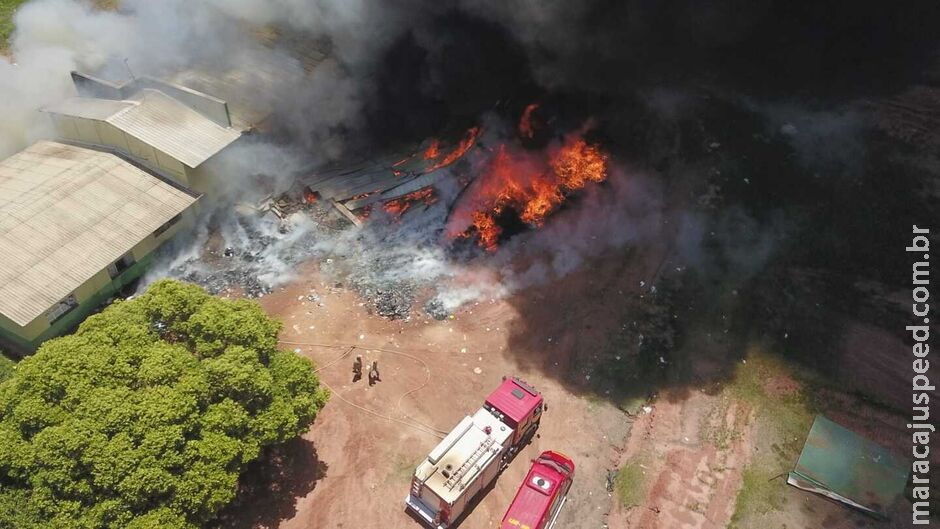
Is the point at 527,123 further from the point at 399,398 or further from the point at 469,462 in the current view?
the point at 469,462

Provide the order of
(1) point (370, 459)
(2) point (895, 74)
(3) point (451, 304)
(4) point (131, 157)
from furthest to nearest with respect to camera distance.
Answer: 1. (2) point (895, 74)
2. (4) point (131, 157)
3. (3) point (451, 304)
4. (1) point (370, 459)

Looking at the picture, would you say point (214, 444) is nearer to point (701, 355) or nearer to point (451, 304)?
point (451, 304)

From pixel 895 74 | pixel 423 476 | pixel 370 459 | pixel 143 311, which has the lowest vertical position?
pixel 370 459

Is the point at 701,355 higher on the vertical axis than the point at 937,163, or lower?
lower

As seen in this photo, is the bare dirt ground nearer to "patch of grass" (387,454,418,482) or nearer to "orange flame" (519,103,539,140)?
"patch of grass" (387,454,418,482)

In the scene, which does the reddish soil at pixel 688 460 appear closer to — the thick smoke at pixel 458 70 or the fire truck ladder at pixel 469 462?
the fire truck ladder at pixel 469 462

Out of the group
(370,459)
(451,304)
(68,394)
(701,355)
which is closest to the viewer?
(68,394)

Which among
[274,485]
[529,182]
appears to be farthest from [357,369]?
[529,182]

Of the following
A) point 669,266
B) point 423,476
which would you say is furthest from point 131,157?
point 669,266
